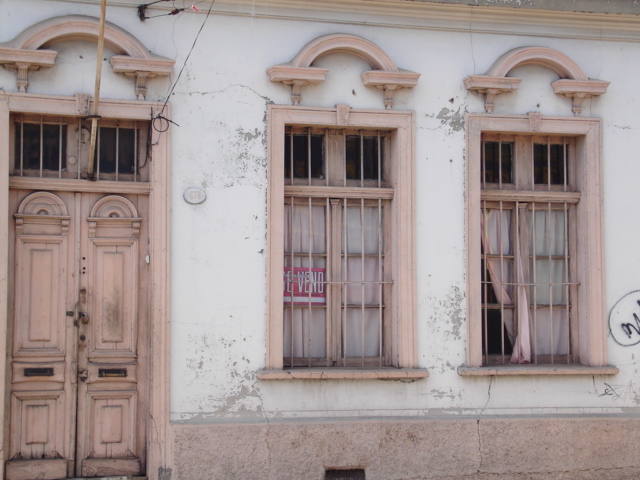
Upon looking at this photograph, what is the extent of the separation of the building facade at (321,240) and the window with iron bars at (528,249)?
2cm

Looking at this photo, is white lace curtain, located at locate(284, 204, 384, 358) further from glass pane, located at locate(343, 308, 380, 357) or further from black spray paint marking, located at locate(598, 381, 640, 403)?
black spray paint marking, located at locate(598, 381, 640, 403)

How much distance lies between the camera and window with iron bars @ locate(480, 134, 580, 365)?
7.92 metres

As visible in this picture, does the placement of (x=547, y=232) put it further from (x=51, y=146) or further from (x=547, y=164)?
(x=51, y=146)

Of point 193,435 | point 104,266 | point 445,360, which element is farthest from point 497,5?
point 193,435

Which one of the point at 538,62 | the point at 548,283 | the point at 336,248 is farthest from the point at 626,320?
the point at 336,248

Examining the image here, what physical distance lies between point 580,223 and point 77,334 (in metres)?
4.84

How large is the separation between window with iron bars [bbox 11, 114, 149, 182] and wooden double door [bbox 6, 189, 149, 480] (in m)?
0.21

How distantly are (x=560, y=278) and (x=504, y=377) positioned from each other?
1197 millimetres

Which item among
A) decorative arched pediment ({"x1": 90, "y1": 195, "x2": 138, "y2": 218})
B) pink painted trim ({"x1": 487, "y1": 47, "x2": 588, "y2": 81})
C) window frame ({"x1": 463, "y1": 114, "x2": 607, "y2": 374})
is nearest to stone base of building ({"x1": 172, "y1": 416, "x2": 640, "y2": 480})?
window frame ({"x1": 463, "y1": 114, "x2": 607, "y2": 374})

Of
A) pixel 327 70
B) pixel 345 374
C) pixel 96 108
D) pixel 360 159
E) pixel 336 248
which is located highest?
pixel 327 70

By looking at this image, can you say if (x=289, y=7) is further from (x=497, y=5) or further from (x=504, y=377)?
(x=504, y=377)

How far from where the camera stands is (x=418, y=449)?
7.40m

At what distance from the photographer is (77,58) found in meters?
7.03

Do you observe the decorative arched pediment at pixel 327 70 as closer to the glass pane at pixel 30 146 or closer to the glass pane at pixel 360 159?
the glass pane at pixel 360 159
